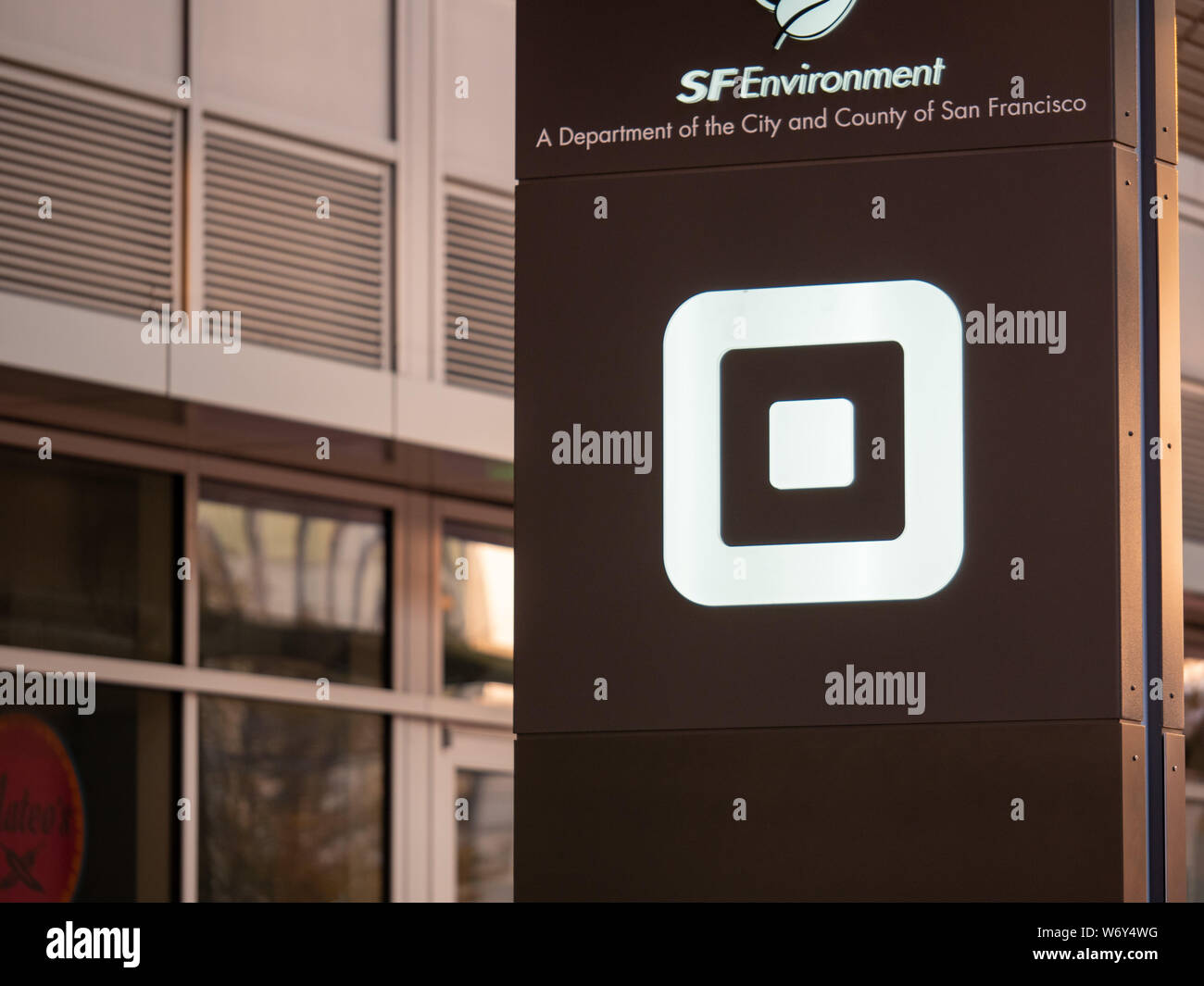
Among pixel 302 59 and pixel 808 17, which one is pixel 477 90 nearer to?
pixel 302 59

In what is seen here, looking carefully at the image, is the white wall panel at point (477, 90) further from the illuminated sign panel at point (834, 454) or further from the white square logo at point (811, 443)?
the white square logo at point (811, 443)

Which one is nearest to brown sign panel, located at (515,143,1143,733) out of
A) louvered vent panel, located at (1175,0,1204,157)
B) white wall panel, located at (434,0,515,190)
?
white wall panel, located at (434,0,515,190)

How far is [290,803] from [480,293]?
8.67ft

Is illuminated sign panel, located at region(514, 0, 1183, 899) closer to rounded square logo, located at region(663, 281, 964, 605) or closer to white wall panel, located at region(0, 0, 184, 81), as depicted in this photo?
rounded square logo, located at region(663, 281, 964, 605)

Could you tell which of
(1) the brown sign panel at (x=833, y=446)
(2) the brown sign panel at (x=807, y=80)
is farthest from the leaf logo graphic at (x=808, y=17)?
(1) the brown sign panel at (x=833, y=446)

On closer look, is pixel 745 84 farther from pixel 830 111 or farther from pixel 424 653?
pixel 424 653

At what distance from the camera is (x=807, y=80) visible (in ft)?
14.7

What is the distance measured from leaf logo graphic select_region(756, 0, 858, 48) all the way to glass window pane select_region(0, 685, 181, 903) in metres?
5.22

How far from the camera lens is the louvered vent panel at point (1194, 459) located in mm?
12483

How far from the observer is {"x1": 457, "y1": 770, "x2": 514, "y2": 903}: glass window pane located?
32.9ft

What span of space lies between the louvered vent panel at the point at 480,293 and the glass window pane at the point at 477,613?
0.93 metres

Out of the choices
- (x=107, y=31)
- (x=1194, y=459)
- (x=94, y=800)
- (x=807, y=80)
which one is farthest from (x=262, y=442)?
(x=1194, y=459)

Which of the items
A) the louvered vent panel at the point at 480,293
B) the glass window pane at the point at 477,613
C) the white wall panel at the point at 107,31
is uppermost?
the white wall panel at the point at 107,31

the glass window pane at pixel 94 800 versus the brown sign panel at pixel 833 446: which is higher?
the brown sign panel at pixel 833 446
